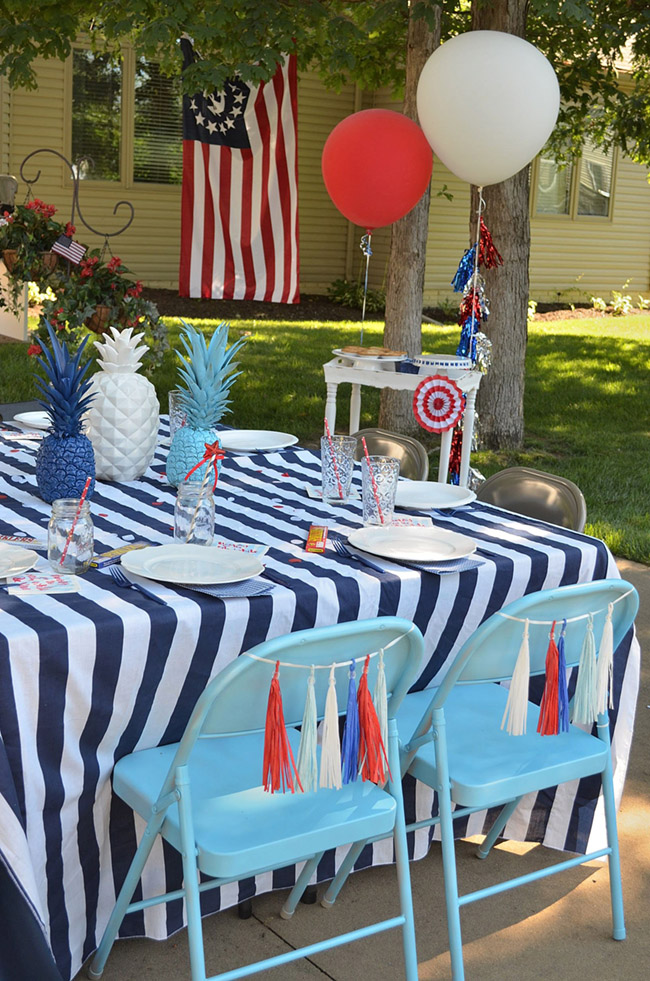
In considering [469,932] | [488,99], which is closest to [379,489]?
[469,932]

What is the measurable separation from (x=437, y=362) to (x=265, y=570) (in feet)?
10.0

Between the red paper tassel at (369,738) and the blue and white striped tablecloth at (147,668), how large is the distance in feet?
1.16

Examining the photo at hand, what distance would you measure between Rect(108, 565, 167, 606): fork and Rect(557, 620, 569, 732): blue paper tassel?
0.86 metres

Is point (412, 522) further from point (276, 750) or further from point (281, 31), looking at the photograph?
point (281, 31)

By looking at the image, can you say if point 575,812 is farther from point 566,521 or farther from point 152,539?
point 152,539

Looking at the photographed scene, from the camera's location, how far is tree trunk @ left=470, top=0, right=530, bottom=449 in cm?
714

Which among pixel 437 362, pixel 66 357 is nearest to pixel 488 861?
pixel 66 357

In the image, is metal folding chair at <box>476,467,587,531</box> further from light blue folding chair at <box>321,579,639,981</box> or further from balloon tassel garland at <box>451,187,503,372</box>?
balloon tassel garland at <box>451,187,503,372</box>

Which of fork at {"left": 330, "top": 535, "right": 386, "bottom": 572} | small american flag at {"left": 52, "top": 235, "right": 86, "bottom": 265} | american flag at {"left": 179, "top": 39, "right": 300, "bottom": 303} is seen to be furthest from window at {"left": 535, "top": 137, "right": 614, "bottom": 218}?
fork at {"left": 330, "top": 535, "right": 386, "bottom": 572}

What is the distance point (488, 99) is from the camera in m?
4.77

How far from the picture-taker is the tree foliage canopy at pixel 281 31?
6.32 meters

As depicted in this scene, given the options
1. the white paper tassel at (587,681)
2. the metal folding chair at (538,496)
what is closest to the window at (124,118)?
the metal folding chair at (538,496)

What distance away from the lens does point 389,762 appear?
2254mm

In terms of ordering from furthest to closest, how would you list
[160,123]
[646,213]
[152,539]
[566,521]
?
[646,213] < [160,123] < [566,521] < [152,539]
